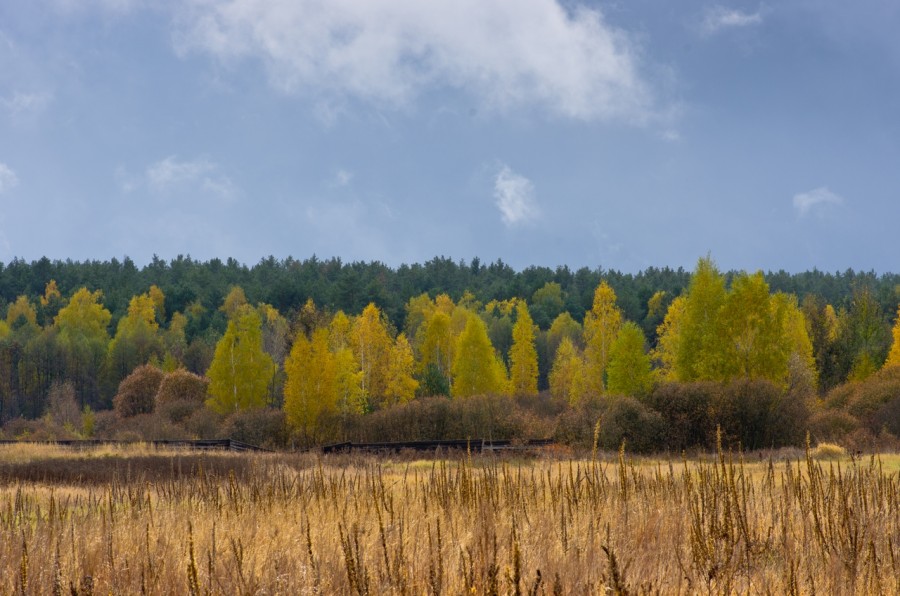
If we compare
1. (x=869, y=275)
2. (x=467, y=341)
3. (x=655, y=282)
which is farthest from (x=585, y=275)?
(x=467, y=341)

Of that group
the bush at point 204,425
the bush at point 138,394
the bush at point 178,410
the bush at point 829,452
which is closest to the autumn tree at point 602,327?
the bush at point 204,425

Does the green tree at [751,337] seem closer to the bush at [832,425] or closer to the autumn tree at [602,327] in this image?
the bush at [832,425]

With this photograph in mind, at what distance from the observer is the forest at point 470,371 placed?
33.9 m

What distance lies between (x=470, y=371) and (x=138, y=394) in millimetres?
28757

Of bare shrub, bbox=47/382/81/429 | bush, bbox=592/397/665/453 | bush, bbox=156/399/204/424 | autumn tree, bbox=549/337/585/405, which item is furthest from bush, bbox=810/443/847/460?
bare shrub, bbox=47/382/81/429

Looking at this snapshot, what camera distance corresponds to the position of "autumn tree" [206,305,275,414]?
172ft

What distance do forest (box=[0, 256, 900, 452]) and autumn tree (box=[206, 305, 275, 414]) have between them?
0.40 feet

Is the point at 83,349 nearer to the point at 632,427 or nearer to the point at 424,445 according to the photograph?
the point at 424,445

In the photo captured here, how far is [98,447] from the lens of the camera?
105 ft

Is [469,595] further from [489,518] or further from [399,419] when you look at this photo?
[399,419]

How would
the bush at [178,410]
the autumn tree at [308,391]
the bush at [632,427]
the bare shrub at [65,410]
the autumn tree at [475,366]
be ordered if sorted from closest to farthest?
1. the bush at [632,427]
2. the autumn tree at [308,391]
3. the autumn tree at [475,366]
4. the bush at [178,410]
5. the bare shrub at [65,410]

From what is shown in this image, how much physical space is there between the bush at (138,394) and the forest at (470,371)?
13cm

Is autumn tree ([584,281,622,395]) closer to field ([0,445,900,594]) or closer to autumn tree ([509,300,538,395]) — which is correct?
autumn tree ([509,300,538,395])

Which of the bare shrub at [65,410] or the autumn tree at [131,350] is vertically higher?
the autumn tree at [131,350]
